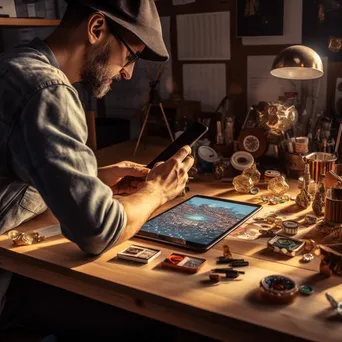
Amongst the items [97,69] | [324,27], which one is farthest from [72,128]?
[324,27]

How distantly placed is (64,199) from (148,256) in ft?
0.84

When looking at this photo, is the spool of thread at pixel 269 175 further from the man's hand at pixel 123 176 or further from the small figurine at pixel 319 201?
the man's hand at pixel 123 176

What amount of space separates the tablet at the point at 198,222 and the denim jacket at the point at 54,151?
194 millimetres

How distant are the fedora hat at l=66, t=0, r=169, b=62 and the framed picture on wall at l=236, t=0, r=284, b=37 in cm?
82

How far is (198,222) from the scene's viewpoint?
126 centimetres

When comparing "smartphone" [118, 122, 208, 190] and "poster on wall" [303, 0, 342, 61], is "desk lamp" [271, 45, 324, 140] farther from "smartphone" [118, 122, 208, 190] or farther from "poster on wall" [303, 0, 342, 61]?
"smartphone" [118, 122, 208, 190]

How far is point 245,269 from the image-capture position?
40.1 inches

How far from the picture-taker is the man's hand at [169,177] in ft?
3.92

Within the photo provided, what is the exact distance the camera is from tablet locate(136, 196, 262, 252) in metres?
1.16

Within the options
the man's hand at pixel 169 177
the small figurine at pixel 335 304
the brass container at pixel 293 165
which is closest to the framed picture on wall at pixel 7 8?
the man's hand at pixel 169 177

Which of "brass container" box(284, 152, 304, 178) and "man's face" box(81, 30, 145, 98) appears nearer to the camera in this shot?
"man's face" box(81, 30, 145, 98)

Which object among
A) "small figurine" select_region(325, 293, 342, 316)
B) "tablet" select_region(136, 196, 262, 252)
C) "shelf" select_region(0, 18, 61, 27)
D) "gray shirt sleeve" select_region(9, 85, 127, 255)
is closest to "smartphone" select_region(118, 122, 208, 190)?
"tablet" select_region(136, 196, 262, 252)

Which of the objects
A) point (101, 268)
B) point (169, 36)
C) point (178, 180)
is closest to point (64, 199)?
point (101, 268)

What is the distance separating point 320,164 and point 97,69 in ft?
2.46
